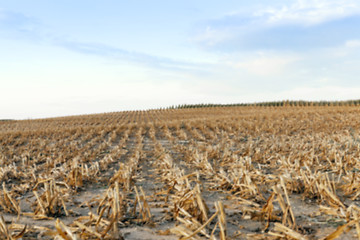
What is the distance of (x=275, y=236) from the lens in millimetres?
2842

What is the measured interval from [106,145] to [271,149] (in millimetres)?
7286

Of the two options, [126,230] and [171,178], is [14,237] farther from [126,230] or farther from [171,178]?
[171,178]

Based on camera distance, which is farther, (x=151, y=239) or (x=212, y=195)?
(x=212, y=195)

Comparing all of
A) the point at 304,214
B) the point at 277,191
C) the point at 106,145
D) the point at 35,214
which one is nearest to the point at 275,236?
the point at 277,191

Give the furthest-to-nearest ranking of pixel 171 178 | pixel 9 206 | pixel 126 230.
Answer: pixel 171 178 < pixel 9 206 < pixel 126 230

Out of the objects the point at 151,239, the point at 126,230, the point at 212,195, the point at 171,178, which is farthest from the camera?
the point at 171,178

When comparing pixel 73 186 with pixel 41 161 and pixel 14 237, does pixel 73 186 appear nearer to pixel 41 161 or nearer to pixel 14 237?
pixel 14 237

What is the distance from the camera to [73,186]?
5.46 metres

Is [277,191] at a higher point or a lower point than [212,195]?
higher

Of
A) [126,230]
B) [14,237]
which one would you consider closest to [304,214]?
[126,230]

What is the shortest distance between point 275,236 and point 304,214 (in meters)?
1.02

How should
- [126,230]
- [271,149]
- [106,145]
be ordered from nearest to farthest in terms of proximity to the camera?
[126,230] < [271,149] < [106,145]

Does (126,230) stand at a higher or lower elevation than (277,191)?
lower

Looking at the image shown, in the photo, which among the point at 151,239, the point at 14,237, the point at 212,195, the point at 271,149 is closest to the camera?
the point at 14,237
